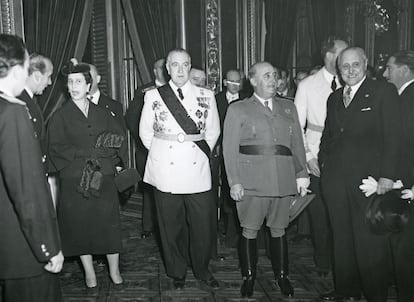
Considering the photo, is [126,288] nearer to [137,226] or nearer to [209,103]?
[209,103]

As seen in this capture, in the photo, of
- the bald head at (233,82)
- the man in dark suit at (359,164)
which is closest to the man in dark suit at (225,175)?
the bald head at (233,82)

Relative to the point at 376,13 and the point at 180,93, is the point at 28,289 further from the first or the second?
the point at 376,13

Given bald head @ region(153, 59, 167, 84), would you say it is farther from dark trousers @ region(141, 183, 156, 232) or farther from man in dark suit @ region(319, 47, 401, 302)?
man in dark suit @ region(319, 47, 401, 302)

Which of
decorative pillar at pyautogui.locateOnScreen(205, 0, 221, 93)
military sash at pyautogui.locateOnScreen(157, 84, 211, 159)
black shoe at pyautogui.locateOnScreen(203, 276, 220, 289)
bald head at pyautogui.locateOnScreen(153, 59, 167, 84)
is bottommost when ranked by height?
black shoe at pyautogui.locateOnScreen(203, 276, 220, 289)

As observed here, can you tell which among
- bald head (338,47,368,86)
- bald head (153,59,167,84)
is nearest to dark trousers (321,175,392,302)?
bald head (338,47,368,86)

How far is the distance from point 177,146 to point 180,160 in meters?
0.10

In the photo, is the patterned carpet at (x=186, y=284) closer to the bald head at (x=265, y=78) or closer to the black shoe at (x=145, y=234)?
the black shoe at (x=145, y=234)

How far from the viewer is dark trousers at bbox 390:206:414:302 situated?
9.39 feet

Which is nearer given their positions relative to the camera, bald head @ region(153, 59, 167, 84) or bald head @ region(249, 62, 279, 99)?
bald head @ region(249, 62, 279, 99)

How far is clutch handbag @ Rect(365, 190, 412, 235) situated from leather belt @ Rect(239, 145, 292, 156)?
2.14ft

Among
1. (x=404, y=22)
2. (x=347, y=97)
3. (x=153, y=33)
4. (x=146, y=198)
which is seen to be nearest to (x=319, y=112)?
(x=347, y=97)

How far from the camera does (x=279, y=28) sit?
6574mm

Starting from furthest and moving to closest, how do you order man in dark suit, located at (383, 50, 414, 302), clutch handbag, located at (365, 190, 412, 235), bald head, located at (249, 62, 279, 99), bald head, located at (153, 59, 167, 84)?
bald head, located at (153, 59, 167, 84) < bald head, located at (249, 62, 279, 99) < man in dark suit, located at (383, 50, 414, 302) < clutch handbag, located at (365, 190, 412, 235)

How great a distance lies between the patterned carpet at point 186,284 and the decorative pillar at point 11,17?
217cm
